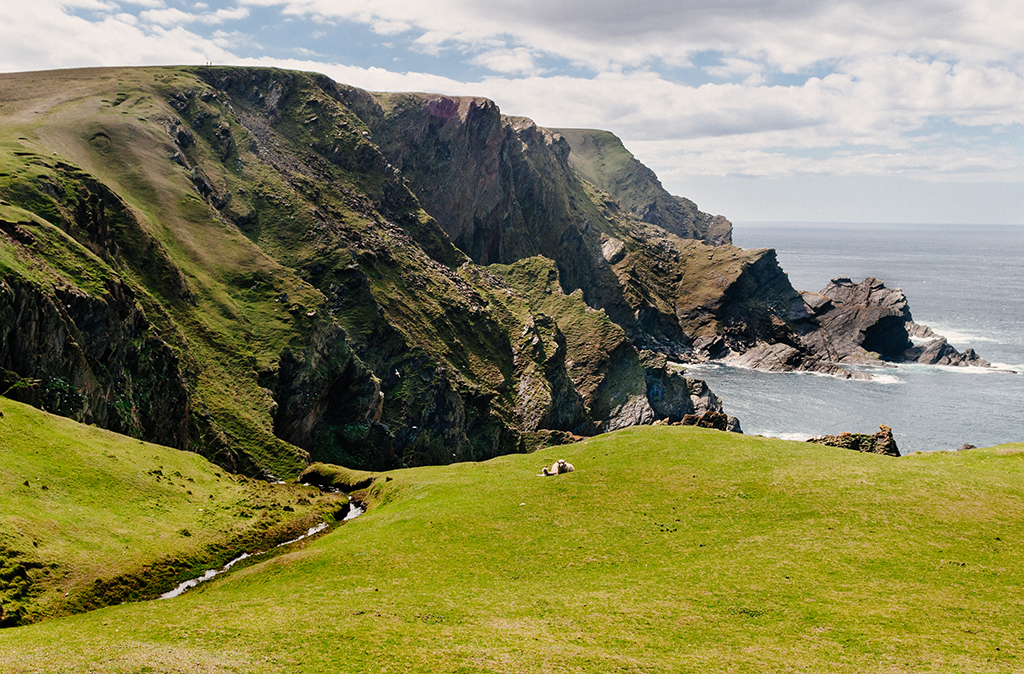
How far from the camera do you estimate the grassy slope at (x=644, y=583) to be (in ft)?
79.9

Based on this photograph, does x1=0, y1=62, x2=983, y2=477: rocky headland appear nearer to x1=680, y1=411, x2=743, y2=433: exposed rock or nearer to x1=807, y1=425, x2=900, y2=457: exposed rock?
x1=680, y1=411, x2=743, y2=433: exposed rock

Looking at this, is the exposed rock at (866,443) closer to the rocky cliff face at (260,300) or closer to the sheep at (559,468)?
the sheep at (559,468)

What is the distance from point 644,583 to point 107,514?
99.7 feet

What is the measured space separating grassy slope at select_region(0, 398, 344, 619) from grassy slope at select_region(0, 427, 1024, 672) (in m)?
3.06

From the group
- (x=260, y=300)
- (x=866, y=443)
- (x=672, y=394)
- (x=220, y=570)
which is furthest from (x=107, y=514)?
(x=672, y=394)

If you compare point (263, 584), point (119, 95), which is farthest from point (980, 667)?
point (119, 95)

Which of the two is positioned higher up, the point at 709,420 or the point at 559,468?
the point at 559,468

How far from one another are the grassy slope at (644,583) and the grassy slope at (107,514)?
10.0 ft

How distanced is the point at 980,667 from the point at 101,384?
6167 centimetres

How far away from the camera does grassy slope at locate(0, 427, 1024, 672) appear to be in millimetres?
24359

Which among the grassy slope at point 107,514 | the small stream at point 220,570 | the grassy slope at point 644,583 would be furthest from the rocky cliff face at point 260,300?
the grassy slope at point 644,583

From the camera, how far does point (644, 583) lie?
32.0m

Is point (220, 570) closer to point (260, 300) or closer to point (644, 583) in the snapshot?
point (644, 583)

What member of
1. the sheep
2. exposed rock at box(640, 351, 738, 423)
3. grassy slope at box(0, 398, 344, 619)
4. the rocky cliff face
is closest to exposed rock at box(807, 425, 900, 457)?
the sheep
